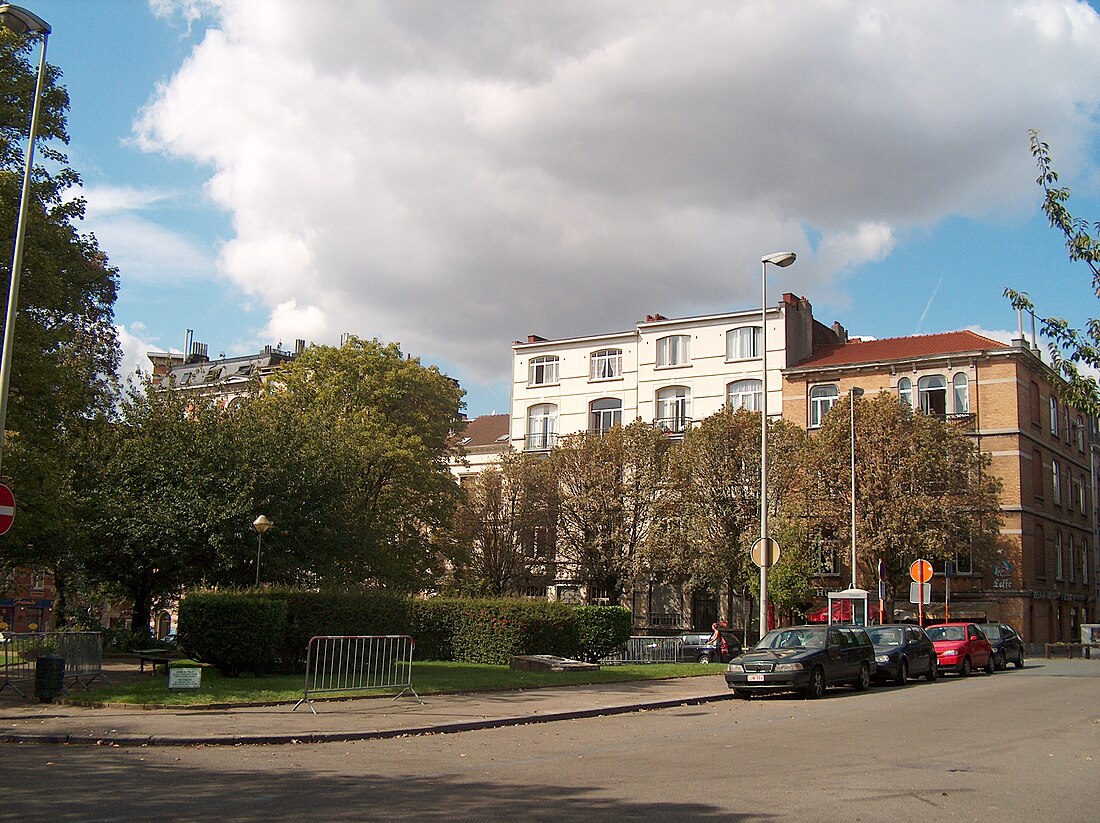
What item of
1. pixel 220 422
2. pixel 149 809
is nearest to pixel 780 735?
pixel 149 809

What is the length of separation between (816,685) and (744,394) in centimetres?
3609

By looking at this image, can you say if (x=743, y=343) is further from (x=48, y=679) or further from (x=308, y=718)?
(x=48, y=679)

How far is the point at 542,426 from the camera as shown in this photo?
61906 millimetres

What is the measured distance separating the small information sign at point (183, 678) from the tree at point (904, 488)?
1264 inches

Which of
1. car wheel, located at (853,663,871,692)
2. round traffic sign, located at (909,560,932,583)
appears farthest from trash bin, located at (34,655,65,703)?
round traffic sign, located at (909,560,932,583)

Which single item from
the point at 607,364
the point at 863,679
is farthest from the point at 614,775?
the point at 607,364

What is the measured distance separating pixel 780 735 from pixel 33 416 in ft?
54.0

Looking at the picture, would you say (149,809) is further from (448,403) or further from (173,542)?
(448,403)

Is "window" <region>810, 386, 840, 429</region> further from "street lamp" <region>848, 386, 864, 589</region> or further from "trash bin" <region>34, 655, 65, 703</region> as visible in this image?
"trash bin" <region>34, 655, 65, 703</region>

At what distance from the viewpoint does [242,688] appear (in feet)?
59.7

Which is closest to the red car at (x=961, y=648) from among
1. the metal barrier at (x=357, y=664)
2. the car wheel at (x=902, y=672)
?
the car wheel at (x=902, y=672)

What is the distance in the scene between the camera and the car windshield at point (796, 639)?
2138 cm

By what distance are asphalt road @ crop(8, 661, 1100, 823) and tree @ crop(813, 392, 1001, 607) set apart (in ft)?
88.1

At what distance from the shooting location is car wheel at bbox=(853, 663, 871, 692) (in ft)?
75.0
